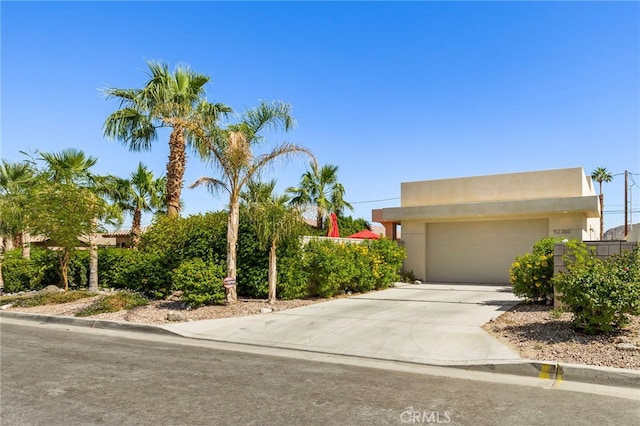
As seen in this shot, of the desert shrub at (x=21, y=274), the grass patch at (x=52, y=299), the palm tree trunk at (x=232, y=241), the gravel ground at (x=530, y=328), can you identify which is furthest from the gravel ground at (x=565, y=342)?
the desert shrub at (x=21, y=274)

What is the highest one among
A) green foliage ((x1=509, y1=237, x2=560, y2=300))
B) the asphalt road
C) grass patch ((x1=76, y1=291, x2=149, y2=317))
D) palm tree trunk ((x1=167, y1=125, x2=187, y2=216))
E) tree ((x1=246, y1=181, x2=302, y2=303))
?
palm tree trunk ((x1=167, y1=125, x2=187, y2=216))

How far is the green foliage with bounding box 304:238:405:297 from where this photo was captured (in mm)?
14195

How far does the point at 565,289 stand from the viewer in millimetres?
7750

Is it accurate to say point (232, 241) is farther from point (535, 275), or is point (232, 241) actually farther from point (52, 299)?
point (535, 275)

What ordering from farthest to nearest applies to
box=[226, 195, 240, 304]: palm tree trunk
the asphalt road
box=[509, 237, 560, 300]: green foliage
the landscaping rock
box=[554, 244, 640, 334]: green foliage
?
box=[226, 195, 240, 304]: palm tree trunk
box=[509, 237, 560, 300]: green foliage
the landscaping rock
box=[554, 244, 640, 334]: green foliage
the asphalt road

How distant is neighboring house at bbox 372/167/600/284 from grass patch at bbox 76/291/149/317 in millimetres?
11140

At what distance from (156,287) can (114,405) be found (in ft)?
33.4

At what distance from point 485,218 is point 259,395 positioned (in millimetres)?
15923

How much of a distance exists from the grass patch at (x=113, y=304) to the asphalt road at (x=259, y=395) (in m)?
4.86

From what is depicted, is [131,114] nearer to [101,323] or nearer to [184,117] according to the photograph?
[184,117]

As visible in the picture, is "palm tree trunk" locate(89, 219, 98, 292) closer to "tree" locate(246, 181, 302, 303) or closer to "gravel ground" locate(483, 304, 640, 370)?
"tree" locate(246, 181, 302, 303)

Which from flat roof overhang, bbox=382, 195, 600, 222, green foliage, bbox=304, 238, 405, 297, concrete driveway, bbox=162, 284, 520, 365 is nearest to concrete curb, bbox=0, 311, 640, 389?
concrete driveway, bbox=162, 284, 520, 365

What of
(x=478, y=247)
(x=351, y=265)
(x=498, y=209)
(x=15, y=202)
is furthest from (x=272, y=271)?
(x=15, y=202)

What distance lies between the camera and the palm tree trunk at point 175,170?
61.6 feet
